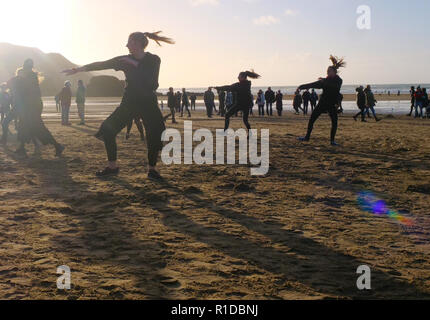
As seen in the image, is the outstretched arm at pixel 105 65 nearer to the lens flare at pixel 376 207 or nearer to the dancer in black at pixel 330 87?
the lens flare at pixel 376 207

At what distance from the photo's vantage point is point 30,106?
32.7 ft

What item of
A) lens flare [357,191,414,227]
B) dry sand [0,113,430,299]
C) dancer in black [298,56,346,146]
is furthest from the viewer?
dancer in black [298,56,346,146]

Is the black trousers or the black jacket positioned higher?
the black jacket

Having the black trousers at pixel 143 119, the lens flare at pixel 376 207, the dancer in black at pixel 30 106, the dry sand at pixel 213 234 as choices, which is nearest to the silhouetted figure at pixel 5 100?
the dancer in black at pixel 30 106

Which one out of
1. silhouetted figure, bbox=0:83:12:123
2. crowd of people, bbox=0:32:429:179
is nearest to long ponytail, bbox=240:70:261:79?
crowd of people, bbox=0:32:429:179

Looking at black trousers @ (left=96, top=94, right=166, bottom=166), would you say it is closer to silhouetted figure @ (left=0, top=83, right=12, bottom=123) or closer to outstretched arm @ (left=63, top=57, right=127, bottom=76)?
outstretched arm @ (left=63, top=57, right=127, bottom=76)

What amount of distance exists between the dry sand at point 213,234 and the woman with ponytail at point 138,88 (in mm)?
779

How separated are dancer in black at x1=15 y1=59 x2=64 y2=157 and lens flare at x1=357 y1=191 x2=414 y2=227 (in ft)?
22.2

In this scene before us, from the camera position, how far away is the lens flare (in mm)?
4934

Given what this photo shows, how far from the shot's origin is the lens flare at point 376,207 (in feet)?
16.2

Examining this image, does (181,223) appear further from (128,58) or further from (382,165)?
(382,165)

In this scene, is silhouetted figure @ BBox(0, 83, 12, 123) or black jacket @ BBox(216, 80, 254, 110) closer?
black jacket @ BBox(216, 80, 254, 110)

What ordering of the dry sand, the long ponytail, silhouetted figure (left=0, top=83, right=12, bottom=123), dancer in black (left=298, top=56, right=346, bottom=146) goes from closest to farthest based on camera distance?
the dry sand → dancer in black (left=298, top=56, right=346, bottom=146) → the long ponytail → silhouetted figure (left=0, top=83, right=12, bottom=123)
